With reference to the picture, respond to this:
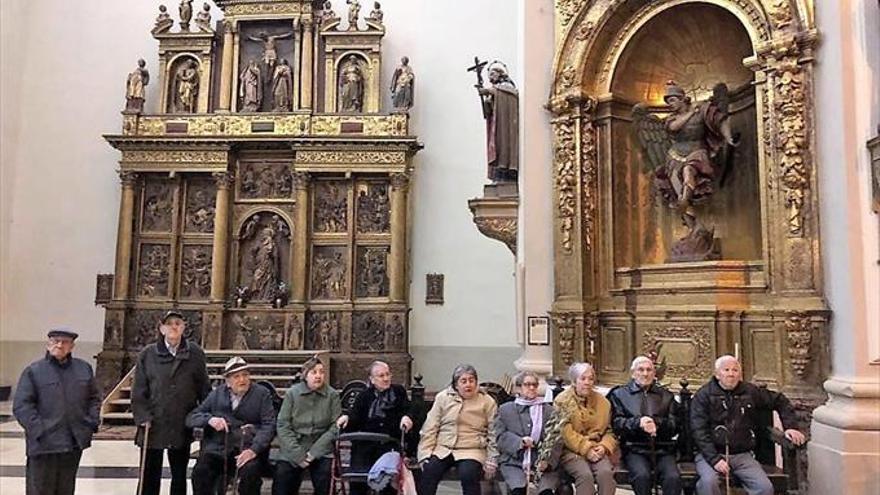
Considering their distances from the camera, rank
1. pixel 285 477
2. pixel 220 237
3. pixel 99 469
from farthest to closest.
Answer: pixel 220 237 → pixel 99 469 → pixel 285 477

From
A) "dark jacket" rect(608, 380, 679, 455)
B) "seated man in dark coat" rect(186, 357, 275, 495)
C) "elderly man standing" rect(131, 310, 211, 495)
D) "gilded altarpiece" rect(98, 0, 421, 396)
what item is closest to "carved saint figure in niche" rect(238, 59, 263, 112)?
"gilded altarpiece" rect(98, 0, 421, 396)

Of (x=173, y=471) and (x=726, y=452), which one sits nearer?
(x=726, y=452)

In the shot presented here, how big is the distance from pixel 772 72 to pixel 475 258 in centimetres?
705

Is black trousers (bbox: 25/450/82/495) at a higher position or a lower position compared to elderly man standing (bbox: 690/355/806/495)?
lower

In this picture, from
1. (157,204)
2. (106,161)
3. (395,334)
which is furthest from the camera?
(106,161)

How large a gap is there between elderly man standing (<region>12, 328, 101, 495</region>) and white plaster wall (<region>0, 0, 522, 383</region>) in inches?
322

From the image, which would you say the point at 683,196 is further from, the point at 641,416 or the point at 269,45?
the point at 269,45

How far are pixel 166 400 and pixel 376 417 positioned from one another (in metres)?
1.45

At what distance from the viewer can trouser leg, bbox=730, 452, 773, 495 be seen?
4.66m

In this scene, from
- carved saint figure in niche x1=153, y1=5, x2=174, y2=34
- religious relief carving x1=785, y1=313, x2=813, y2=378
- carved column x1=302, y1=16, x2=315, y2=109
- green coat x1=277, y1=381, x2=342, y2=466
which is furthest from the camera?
carved saint figure in niche x1=153, y1=5, x2=174, y2=34

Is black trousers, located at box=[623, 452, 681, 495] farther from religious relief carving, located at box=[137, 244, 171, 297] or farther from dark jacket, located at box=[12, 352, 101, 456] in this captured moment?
religious relief carving, located at box=[137, 244, 171, 297]

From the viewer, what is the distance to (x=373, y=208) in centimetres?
1284

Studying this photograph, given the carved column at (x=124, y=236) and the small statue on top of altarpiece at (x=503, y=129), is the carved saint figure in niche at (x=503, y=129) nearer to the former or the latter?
the small statue on top of altarpiece at (x=503, y=129)

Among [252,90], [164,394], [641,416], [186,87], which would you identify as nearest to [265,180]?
[252,90]
